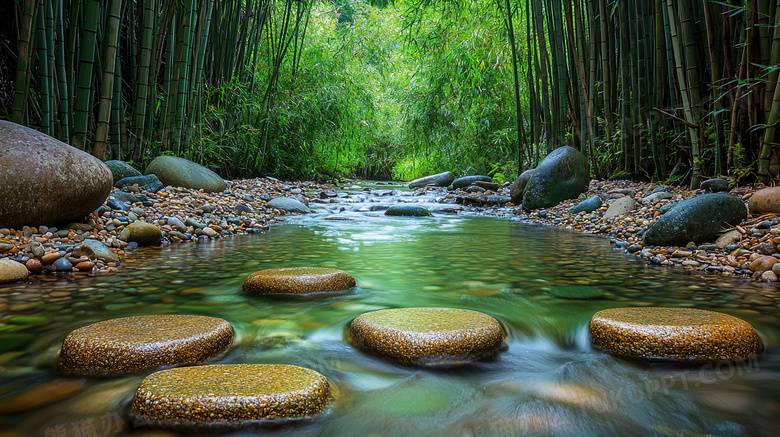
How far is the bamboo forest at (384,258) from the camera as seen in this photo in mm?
1099

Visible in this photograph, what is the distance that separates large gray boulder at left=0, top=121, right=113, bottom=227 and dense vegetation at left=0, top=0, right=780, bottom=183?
3.19ft

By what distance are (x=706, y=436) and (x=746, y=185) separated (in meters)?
3.30

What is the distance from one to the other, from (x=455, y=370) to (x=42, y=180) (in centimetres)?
259

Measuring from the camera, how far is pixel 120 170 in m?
4.39

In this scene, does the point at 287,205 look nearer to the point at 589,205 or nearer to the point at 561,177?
the point at 561,177

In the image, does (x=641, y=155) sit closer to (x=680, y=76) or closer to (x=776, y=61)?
(x=680, y=76)

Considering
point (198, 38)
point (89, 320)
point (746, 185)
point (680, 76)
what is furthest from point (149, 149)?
point (746, 185)

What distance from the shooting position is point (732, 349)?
1.33 metres

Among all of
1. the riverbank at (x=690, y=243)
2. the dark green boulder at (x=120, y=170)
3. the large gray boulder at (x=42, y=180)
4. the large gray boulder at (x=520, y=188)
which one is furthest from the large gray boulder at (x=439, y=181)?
the large gray boulder at (x=42, y=180)

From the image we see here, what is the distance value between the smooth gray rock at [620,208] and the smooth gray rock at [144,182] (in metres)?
4.30

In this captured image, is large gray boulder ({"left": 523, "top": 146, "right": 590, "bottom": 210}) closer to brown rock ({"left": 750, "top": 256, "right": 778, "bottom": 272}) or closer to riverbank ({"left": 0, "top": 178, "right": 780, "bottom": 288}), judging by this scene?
riverbank ({"left": 0, "top": 178, "right": 780, "bottom": 288})

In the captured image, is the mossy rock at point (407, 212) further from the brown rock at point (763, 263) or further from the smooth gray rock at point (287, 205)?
the brown rock at point (763, 263)

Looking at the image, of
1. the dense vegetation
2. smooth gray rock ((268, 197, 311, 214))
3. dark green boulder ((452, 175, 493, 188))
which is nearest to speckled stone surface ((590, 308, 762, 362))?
the dense vegetation

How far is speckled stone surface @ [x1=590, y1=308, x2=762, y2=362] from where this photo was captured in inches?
52.3
